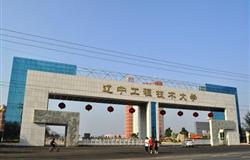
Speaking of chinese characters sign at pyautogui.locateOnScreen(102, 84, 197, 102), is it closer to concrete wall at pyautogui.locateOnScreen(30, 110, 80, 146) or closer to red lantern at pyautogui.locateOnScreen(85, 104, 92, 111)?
concrete wall at pyautogui.locateOnScreen(30, 110, 80, 146)

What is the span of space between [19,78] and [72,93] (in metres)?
8.12

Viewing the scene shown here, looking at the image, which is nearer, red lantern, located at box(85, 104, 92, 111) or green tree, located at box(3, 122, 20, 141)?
red lantern, located at box(85, 104, 92, 111)

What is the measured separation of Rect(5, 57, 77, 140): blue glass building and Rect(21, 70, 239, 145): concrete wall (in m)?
2.88

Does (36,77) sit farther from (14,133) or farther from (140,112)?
(140,112)

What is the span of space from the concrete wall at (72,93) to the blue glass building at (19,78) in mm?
2879

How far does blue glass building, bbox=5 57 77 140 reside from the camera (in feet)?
131

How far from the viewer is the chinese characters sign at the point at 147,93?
1616 inches

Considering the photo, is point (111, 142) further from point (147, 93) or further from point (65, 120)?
point (65, 120)

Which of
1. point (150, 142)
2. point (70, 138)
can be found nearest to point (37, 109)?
point (70, 138)

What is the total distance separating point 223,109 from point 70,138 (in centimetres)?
2814

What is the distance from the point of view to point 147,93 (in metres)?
43.7

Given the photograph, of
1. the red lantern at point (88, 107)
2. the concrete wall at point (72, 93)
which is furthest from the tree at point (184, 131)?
the red lantern at point (88, 107)

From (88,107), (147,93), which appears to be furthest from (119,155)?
(147,93)

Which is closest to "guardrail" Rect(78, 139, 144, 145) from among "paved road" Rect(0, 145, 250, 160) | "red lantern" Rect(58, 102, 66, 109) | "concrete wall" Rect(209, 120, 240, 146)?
"red lantern" Rect(58, 102, 66, 109)
